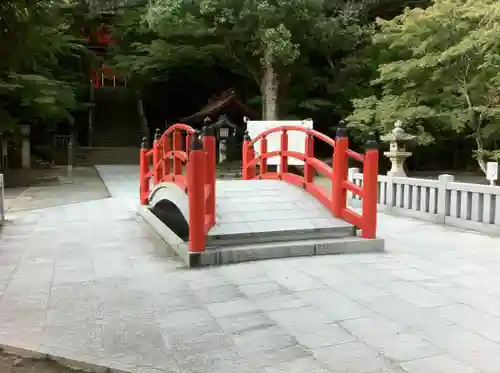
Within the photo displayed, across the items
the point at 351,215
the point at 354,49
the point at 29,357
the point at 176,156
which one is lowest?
the point at 29,357

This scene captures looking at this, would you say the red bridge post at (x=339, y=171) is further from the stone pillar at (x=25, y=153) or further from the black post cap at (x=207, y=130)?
the stone pillar at (x=25, y=153)

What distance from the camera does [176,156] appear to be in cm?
784

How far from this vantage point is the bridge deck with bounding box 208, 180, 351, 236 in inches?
266

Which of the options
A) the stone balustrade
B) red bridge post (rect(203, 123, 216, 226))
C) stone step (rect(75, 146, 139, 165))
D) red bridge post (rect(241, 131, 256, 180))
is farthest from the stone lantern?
stone step (rect(75, 146, 139, 165))

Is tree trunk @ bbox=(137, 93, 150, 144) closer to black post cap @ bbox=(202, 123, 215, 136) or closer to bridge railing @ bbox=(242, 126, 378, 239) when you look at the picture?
bridge railing @ bbox=(242, 126, 378, 239)

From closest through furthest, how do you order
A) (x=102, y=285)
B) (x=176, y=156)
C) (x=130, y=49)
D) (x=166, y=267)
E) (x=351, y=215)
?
(x=102, y=285) < (x=166, y=267) < (x=351, y=215) < (x=176, y=156) < (x=130, y=49)

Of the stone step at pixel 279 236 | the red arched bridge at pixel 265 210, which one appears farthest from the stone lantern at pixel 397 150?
the stone step at pixel 279 236

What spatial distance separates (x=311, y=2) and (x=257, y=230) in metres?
13.1

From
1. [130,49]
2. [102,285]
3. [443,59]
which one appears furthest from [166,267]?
[130,49]

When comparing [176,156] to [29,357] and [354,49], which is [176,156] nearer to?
[29,357]

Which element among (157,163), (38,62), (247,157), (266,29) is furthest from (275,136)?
(38,62)

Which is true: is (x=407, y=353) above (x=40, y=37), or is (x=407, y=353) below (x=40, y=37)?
below

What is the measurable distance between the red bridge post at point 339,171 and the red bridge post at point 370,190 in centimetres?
32

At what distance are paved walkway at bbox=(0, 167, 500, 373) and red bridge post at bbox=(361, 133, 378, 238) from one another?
422 millimetres
